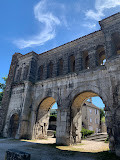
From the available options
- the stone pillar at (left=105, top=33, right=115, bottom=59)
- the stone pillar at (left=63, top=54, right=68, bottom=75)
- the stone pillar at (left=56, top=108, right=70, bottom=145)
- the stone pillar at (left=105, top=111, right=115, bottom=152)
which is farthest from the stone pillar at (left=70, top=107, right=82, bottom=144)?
the stone pillar at (left=105, top=33, right=115, bottom=59)

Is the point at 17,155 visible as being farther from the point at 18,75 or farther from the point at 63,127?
the point at 18,75

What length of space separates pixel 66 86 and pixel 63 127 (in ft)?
9.88

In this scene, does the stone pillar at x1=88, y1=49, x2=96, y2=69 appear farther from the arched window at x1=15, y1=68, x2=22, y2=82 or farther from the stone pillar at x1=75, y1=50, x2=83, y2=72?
the arched window at x1=15, y1=68, x2=22, y2=82

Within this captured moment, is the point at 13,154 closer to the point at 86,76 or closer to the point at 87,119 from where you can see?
the point at 86,76

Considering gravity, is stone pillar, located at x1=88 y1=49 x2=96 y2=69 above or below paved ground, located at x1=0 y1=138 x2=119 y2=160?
above

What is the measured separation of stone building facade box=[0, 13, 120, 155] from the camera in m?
7.93

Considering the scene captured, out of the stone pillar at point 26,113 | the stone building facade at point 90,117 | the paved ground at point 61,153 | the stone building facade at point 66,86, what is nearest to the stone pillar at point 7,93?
the stone building facade at point 66,86

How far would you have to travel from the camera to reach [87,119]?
26953 millimetres

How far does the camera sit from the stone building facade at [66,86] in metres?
7.93

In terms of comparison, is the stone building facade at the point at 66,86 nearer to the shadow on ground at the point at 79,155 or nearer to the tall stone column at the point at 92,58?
the tall stone column at the point at 92,58

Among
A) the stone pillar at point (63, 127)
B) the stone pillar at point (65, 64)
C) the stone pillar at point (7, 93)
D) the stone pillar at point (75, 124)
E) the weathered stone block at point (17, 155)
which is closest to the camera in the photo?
the weathered stone block at point (17, 155)

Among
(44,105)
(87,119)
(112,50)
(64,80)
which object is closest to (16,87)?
(44,105)

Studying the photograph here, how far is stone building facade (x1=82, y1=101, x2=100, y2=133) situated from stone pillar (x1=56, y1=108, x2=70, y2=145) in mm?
18760

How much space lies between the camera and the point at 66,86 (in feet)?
33.1
